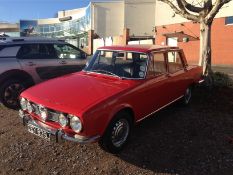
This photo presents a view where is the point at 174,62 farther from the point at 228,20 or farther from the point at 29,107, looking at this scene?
the point at 228,20

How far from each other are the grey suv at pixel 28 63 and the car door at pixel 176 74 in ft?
10.3

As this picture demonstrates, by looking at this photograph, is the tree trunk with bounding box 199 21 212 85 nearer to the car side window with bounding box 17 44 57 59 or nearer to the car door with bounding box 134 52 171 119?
the car door with bounding box 134 52 171 119

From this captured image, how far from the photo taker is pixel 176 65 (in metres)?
7.17

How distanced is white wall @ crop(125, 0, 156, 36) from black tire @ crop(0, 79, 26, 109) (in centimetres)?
3963

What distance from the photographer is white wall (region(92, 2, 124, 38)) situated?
46688 millimetres

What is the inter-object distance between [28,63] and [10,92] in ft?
2.92

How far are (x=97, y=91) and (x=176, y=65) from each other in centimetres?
274

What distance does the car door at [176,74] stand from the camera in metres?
6.70

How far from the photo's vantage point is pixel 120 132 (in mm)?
5141

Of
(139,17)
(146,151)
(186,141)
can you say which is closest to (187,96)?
(186,141)

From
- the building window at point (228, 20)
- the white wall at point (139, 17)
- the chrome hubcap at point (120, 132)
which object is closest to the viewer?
the chrome hubcap at point (120, 132)

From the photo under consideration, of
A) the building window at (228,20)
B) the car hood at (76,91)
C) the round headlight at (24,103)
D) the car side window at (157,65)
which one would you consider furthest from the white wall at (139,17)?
the round headlight at (24,103)

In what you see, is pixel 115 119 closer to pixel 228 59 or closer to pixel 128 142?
pixel 128 142

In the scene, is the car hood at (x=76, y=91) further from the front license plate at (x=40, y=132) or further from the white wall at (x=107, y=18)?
the white wall at (x=107, y=18)
